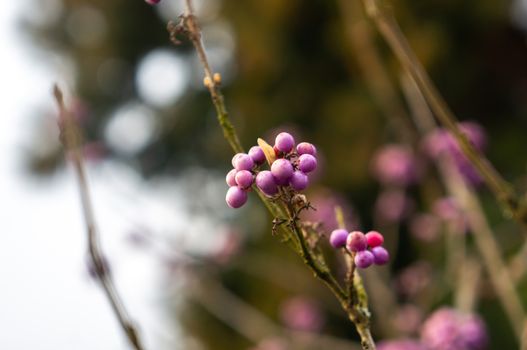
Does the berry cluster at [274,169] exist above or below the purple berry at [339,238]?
above

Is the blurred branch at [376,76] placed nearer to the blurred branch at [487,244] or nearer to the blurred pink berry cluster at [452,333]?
the blurred branch at [487,244]

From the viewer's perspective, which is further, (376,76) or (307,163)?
(376,76)

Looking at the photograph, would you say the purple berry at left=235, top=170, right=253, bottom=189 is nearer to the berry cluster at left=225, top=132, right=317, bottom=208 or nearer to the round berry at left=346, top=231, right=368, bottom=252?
the berry cluster at left=225, top=132, right=317, bottom=208

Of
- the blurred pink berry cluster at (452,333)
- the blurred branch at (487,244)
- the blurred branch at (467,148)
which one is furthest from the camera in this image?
the blurred branch at (487,244)

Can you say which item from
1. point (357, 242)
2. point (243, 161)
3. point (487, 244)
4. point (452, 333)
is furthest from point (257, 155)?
point (487, 244)

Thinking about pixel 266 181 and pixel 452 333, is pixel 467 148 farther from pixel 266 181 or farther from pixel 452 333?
pixel 452 333

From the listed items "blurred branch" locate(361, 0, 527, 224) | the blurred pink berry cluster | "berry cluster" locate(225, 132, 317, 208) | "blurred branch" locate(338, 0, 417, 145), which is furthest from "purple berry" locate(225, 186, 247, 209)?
"blurred branch" locate(338, 0, 417, 145)

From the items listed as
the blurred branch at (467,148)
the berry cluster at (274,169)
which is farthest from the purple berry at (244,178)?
the blurred branch at (467,148)
